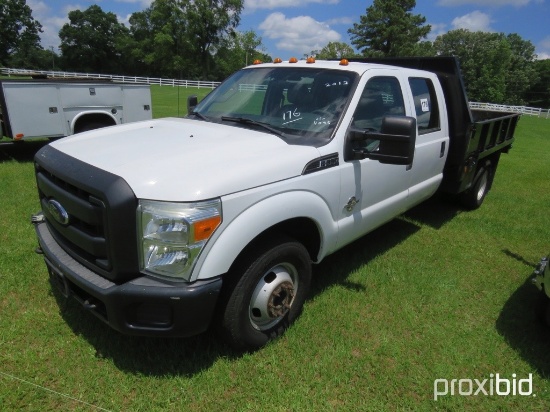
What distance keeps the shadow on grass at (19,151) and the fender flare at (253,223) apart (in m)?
7.14

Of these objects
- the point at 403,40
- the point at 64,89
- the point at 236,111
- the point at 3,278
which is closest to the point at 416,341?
the point at 236,111

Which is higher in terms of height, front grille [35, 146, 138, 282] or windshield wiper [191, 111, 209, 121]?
windshield wiper [191, 111, 209, 121]

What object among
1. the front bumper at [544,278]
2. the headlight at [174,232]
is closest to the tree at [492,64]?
the front bumper at [544,278]

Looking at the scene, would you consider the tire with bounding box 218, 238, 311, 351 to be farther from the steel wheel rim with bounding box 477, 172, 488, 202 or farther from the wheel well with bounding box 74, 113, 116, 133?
the wheel well with bounding box 74, 113, 116, 133

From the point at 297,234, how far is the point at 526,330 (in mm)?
2045

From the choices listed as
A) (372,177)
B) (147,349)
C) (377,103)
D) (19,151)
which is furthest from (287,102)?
(19,151)

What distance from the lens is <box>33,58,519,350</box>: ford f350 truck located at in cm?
212

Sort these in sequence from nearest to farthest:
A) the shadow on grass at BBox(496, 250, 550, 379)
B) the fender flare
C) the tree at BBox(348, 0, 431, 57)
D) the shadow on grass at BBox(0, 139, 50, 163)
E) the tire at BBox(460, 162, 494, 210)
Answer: the fender flare < the shadow on grass at BBox(496, 250, 550, 379) < the tire at BBox(460, 162, 494, 210) < the shadow on grass at BBox(0, 139, 50, 163) < the tree at BBox(348, 0, 431, 57)

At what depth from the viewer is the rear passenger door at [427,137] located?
3936 mm

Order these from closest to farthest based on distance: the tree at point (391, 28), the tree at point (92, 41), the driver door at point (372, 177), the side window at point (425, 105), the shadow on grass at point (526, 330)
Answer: the shadow on grass at point (526, 330), the driver door at point (372, 177), the side window at point (425, 105), the tree at point (391, 28), the tree at point (92, 41)

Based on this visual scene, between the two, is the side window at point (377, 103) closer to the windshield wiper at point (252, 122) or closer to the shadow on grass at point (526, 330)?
the windshield wiper at point (252, 122)

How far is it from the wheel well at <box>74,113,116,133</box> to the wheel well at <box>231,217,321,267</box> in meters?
6.55

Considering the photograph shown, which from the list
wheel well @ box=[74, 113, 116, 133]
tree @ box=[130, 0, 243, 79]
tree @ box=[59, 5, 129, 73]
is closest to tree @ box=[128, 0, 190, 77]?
tree @ box=[130, 0, 243, 79]

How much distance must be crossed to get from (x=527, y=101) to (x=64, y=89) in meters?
87.4
